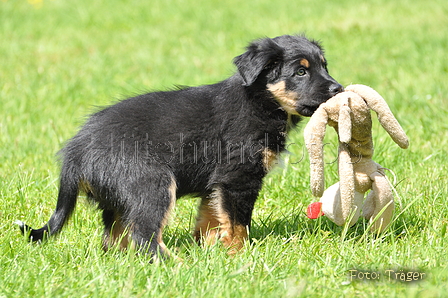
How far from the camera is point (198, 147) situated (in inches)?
Answer: 123

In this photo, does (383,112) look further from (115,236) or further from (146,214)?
(115,236)

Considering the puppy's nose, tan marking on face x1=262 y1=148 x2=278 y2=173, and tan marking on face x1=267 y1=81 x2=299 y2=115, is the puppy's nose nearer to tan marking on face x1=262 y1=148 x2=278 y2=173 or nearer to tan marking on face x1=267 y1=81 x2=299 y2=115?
tan marking on face x1=267 y1=81 x2=299 y2=115

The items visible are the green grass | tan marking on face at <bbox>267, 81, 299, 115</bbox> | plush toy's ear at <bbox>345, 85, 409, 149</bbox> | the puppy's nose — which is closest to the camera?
the green grass

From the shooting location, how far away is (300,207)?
142 inches

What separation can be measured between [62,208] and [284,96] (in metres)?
1.39

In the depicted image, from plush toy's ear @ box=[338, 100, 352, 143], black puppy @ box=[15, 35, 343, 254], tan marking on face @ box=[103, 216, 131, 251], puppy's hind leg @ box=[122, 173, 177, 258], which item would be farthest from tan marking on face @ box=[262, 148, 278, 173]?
tan marking on face @ box=[103, 216, 131, 251]

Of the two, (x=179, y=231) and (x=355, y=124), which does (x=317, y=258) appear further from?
(x=179, y=231)

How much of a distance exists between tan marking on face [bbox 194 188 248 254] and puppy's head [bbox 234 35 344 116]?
2.18ft

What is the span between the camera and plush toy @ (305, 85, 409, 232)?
2840mm

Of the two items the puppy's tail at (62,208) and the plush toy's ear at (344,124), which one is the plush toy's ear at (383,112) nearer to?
the plush toy's ear at (344,124)

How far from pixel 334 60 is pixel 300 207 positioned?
4.35m

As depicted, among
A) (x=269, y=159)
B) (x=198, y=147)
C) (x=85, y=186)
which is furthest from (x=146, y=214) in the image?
(x=269, y=159)

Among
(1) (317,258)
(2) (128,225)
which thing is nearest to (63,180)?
(2) (128,225)

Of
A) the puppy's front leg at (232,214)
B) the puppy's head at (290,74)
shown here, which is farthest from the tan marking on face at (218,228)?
the puppy's head at (290,74)
